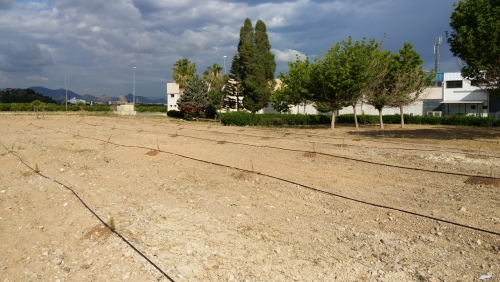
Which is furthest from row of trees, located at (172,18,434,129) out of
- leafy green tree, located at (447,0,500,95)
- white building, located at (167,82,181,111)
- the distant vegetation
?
the distant vegetation

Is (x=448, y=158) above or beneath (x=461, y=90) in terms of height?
beneath

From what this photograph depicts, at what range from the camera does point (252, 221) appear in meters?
6.12

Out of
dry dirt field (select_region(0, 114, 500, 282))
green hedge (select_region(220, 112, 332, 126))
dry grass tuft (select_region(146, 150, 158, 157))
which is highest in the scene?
green hedge (select_region(220, 112, 332, 126))

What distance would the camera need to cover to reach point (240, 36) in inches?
1940

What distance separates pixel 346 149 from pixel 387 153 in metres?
1.50

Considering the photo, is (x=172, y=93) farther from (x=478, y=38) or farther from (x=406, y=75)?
(x=478, y=38)

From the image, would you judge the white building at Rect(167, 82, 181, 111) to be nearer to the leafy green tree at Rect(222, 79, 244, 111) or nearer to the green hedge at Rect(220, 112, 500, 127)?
the leafy green tree at Rect(222, 79, 244, 111)

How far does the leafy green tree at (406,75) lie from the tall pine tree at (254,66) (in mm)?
16898

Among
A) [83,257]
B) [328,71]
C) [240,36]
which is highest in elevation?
[240,36]

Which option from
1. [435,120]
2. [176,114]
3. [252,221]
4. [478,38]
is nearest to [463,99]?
[435,120]

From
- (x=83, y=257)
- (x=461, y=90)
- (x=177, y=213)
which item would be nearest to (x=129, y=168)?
(x=177, y=213)

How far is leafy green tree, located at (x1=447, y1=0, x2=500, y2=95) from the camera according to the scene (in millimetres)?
15939

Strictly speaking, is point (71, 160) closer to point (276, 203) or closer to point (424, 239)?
point (276, 203)

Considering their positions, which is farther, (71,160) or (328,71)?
(328,71)
